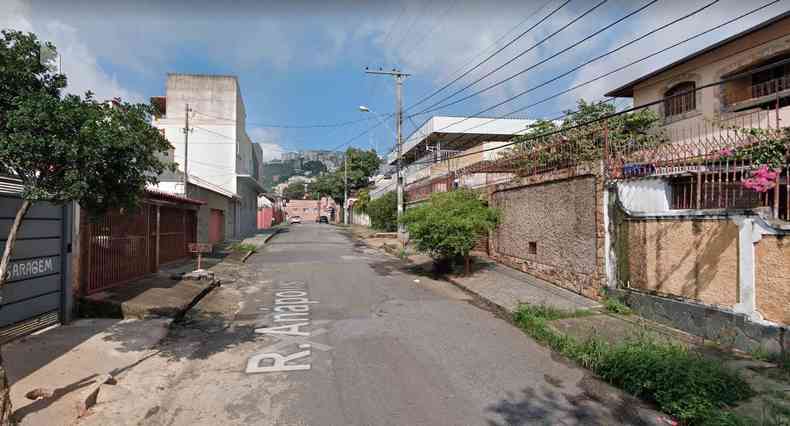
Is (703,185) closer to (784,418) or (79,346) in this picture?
(784,418)

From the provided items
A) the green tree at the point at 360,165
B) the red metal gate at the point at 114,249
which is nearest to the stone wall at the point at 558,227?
the red metal gate at the point at 114,249

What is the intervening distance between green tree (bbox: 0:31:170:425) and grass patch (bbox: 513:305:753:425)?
575 cm

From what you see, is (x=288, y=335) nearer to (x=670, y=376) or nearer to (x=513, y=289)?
(x=670, y=376)

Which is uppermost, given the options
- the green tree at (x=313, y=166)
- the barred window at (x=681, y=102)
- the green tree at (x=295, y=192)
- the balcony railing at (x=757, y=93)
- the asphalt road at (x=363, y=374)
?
the green tree at (x=313, y=166)

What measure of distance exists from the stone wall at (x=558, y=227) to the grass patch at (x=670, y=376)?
3.25 metres

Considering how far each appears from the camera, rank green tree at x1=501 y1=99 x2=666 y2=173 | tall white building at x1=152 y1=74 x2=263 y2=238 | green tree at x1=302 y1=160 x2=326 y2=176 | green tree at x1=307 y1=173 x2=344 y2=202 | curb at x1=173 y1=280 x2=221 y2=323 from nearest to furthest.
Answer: curb at x1=173 y1=280 x2=221 y2=323, green tree at x1=501 y1=99 x2=666 y2=173, tall white building at x1=152 y1=74 x2=263 y2=238, green tree at x1=307 y1=173 x2=344 y2=202, green tree at x1=302 y1=160 x2=326 y2=176

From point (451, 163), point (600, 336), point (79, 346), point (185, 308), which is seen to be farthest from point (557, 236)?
point (451, 163)

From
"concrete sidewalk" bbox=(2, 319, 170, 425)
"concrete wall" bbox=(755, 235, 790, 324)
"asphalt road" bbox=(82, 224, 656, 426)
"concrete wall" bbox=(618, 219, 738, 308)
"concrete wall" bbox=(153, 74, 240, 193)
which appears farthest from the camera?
"concrete wall" bbox=(153, 74, 240, 193)

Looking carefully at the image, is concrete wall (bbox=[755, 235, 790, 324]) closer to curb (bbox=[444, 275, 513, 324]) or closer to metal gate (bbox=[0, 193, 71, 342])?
curb (bbox=[444, 275, 513, 324])

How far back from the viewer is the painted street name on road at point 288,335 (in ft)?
18.3

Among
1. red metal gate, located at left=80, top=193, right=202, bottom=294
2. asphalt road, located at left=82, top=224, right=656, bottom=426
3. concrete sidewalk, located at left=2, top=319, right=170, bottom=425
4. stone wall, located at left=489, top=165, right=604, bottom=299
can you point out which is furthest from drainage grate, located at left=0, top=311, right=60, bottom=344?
stone wall, located at left=489, top=165, right=604, bottom=299

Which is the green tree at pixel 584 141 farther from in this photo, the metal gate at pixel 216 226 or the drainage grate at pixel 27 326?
the metal gate at pixel 216 226

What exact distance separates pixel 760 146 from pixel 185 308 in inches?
391

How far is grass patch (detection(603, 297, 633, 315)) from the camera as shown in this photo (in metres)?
8.05
